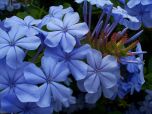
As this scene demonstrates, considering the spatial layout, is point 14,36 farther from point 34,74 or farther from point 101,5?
point 101,5

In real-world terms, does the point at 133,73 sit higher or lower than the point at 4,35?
lower

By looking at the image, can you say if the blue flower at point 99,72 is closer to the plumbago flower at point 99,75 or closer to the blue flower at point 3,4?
the plumbago flower at point 99,75

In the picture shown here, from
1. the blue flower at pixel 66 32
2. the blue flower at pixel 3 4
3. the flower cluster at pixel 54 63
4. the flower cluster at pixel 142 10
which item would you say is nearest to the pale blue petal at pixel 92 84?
the flower cluster at pixel 54 63

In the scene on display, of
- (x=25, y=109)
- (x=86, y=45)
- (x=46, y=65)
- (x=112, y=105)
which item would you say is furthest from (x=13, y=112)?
(x=112, y=105)

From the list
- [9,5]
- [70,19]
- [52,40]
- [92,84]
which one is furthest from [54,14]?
[9,5]

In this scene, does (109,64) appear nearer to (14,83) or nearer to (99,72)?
(99,72)
